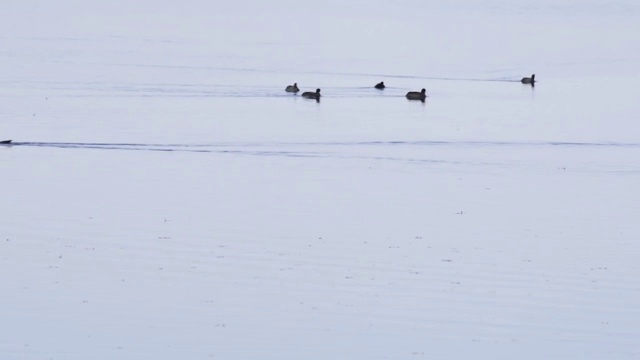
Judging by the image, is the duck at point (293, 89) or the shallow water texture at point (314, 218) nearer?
the shallow water texture at point (314, 218)

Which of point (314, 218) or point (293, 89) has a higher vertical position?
point (293, 89)

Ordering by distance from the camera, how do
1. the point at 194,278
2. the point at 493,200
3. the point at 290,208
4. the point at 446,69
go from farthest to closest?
the point at 446,69
the point at 493,200
the point at 290,208
the point at 194,278

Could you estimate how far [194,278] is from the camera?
21.8 meters

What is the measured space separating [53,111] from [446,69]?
111ft

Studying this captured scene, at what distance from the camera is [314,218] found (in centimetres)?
2733

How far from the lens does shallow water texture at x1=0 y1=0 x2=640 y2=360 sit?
754 inches

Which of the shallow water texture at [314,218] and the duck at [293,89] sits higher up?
the duck at [293,89]

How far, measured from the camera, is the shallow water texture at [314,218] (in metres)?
19.1

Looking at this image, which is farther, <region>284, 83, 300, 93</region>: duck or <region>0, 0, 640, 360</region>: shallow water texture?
<region>284, 83, 300, 93</region>: duck

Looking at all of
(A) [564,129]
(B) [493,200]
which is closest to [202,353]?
(B) [493,200]

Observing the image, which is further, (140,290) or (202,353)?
(140,290)

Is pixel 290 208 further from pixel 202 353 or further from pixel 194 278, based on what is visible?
pixel 202 353

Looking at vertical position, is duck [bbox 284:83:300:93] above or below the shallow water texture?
→ above

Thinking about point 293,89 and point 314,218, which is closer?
point 314,218
